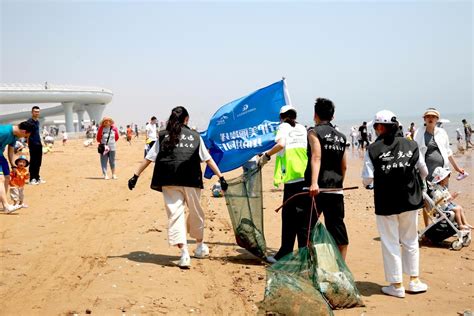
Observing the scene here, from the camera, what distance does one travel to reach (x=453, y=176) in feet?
53.7

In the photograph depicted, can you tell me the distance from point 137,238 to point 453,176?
12.2 metres

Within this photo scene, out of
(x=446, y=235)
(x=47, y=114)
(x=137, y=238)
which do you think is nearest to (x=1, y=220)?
(x=137, y=238)

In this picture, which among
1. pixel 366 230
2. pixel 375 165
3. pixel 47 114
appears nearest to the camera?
pixel 375 165

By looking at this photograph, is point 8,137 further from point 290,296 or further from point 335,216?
point 290,296

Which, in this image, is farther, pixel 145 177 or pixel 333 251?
pixel 145 177

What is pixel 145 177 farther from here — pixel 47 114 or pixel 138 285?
pixel 47 114

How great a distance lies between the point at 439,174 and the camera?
23.1ft

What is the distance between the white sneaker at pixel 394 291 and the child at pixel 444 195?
7.52 feet

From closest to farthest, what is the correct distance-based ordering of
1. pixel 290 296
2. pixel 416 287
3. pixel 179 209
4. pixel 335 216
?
pixel 290 296 → pixel 416 287 → pixel 335 216 → pixel 179 209

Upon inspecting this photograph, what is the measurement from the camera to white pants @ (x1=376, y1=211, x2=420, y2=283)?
5066 mm

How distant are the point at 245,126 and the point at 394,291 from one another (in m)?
3.39

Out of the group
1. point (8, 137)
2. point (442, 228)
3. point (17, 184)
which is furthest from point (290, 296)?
point (17, 184)

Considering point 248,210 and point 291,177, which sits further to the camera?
point 248,210

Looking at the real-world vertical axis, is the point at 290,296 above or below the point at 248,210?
below
